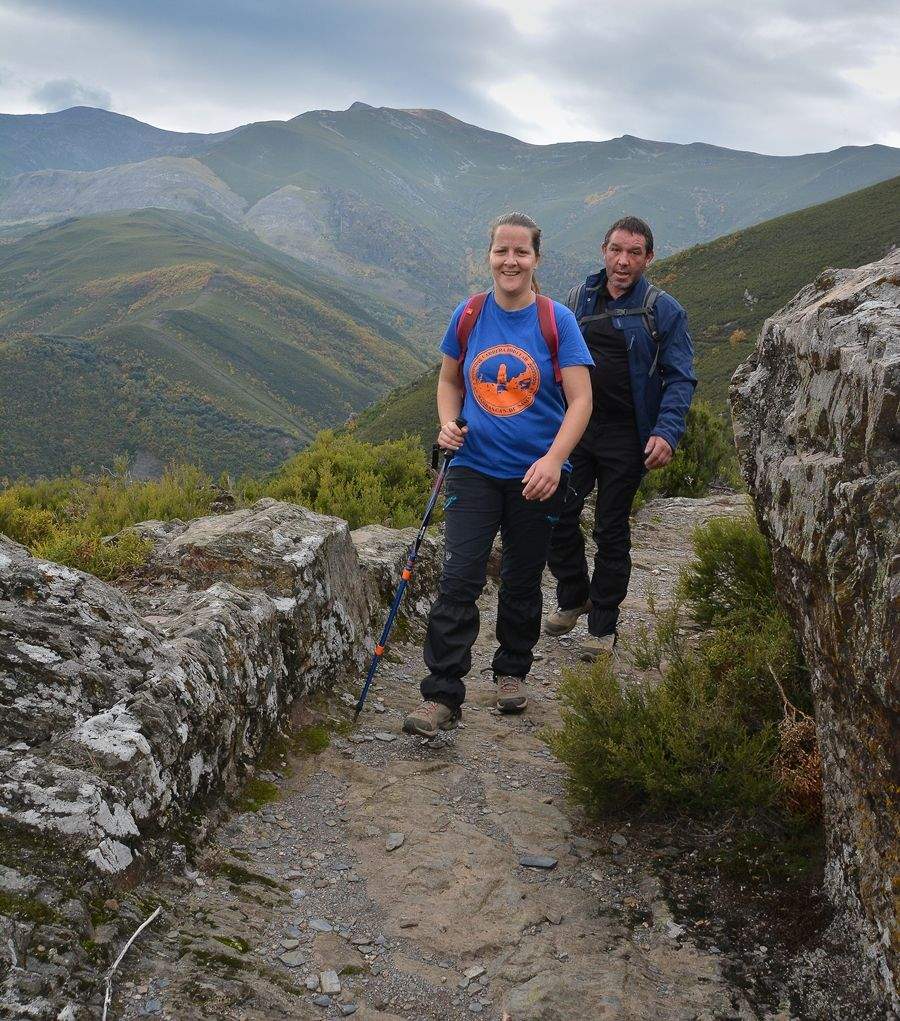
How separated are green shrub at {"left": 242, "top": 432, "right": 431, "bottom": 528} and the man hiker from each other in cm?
315

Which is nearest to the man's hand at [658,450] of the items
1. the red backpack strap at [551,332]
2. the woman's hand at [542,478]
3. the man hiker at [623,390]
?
the man hiker at [623,390]

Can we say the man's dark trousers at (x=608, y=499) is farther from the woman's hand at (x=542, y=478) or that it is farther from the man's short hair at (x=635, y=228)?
the woman's hand at (x=542, y=478)

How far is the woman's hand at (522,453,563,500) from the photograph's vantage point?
3.80m

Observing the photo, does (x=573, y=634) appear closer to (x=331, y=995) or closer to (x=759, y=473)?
(x=759, y=473)

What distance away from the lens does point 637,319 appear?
5.03 m

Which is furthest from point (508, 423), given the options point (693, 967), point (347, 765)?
point (693, 967)

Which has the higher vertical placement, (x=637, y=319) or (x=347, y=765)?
(x=637, y=319)

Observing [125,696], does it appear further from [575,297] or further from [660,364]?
[575,297]

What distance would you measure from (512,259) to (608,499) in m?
1.89

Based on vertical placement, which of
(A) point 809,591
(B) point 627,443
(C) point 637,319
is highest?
(C) point 637,319

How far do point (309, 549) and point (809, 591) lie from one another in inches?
108

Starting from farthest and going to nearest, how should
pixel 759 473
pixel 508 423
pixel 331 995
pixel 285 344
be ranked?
pixel 285 344 → pixel 508 423 → pixel 759 473 → pixel 331 995

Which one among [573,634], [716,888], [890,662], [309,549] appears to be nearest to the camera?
[890,662]

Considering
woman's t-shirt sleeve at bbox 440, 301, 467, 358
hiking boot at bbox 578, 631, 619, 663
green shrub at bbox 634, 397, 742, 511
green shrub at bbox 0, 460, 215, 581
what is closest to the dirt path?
hiking boot at bbox 578, 631, 619, 663
